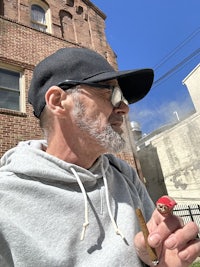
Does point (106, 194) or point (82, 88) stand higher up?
point (82, 88)

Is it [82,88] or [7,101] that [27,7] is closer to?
[7,101]

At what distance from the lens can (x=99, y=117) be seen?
62.2 inches

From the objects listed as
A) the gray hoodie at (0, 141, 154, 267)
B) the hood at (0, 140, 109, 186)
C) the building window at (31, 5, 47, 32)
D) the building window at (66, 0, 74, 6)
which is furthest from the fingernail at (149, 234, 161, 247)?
the building window at (66, 0, 74, 6)

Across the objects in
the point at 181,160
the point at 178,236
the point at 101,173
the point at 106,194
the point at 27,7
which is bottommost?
the point at 178,236

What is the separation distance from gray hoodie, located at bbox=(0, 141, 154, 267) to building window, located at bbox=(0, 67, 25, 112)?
5281 millimetres

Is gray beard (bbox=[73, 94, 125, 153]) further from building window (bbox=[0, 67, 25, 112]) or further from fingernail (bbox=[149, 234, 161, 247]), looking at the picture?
building window (bbox=[0, 67, 25, 112])

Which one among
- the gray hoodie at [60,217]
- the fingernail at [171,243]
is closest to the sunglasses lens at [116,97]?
the gray hoodie at [60,217]

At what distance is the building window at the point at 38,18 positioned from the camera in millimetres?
9219

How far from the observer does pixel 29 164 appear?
1306 mm

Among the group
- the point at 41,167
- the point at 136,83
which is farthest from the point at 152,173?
the point at 41,167

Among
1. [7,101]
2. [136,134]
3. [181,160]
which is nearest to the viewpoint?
[7,101]

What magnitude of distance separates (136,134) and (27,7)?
12343mm

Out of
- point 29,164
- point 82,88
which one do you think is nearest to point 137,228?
point 29,164

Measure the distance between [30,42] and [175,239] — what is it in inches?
314
